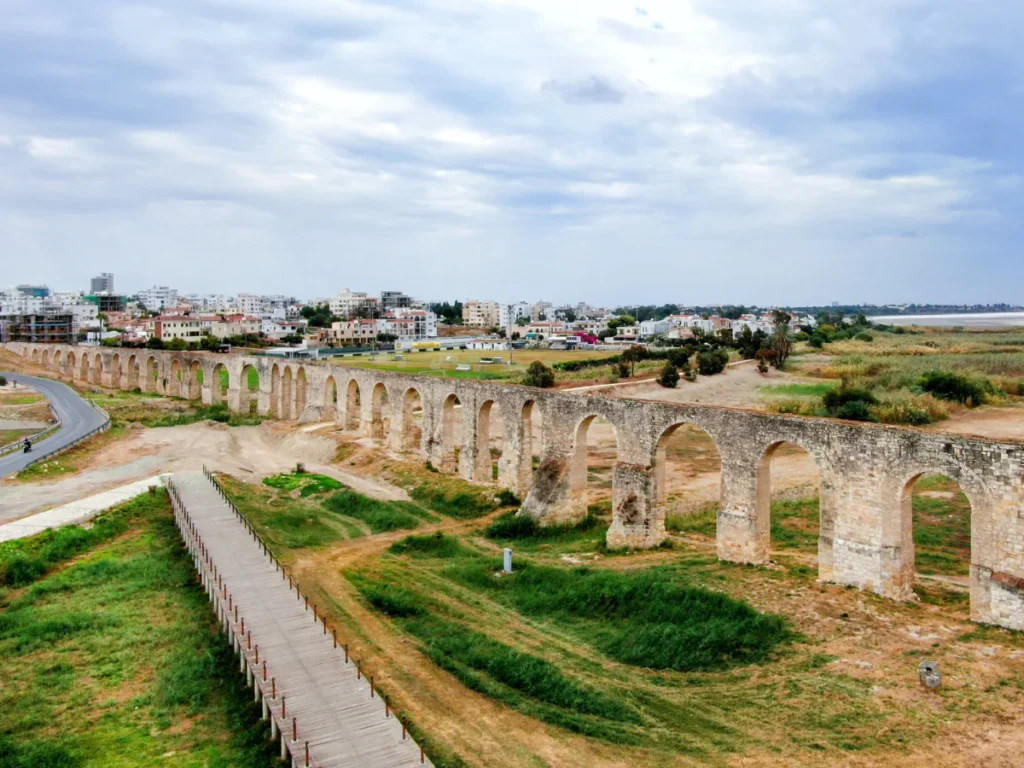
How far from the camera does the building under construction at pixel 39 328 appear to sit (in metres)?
106

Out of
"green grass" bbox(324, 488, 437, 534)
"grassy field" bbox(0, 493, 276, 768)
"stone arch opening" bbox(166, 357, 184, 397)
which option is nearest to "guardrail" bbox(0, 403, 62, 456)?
"stone arch opening" bbox(166, 357, 184, 397)

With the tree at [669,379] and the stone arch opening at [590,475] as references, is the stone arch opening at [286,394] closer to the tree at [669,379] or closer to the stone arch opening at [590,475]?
the stone arch opening at [590,475]

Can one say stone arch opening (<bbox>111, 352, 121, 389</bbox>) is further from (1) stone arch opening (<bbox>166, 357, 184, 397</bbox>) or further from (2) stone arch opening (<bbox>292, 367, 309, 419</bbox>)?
(2) stone arch opening (<bbox>292, 367, 309, 419</bbox>)

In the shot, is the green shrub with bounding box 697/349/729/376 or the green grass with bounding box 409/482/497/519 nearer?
the green grass with bounding box 409/482/497/519

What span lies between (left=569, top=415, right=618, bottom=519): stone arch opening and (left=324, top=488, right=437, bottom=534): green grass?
18.1ft

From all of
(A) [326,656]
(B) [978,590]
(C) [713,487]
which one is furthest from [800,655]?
(C) [713,487]

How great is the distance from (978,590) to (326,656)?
43.7 ft

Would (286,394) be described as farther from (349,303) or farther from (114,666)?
(349,303)

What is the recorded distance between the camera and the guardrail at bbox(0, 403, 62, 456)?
38.2 metres

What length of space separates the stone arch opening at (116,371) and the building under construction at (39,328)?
Answer: 132 feet

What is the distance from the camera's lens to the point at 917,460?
54.5 ft

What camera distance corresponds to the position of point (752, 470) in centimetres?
1988

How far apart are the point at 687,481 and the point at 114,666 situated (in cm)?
2309

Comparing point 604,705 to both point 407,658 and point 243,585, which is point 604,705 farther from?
point 243,585
